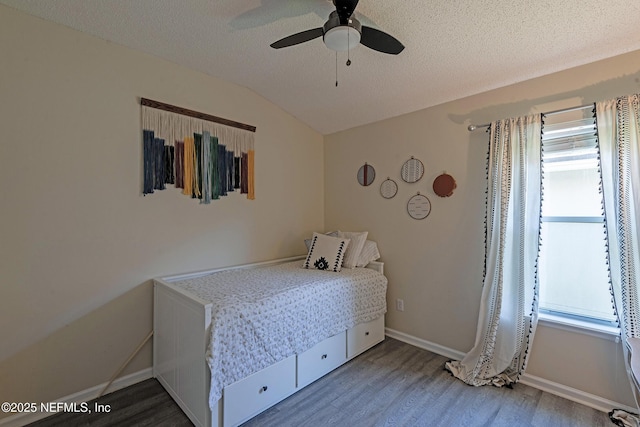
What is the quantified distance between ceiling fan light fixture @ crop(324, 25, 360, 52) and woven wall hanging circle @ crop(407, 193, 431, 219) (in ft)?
5.76

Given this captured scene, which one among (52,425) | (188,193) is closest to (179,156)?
(188,193)

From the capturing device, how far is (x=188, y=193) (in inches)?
101

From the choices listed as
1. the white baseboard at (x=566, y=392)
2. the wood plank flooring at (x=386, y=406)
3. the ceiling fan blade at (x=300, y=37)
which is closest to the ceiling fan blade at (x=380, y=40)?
the ceiling fan blade at (x=300, y=37)

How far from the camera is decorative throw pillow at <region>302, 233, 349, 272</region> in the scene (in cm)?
286

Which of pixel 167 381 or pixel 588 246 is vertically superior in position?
pixel 588 246

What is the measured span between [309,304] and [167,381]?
1.20 metres

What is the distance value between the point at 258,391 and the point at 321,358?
23.6 inches

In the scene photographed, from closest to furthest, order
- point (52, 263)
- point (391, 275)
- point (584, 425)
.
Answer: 1. point (584, 425)
2. point (52, 263)
3. point (391, 275)

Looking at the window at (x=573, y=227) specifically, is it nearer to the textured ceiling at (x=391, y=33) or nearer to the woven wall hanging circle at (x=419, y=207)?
the textured ceiling at (x=391, y=33)

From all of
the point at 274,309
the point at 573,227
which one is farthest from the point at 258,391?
the point at 573,227

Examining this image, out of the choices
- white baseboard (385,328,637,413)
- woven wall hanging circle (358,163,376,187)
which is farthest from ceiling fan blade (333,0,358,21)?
white baseboard (385,328,637,413)

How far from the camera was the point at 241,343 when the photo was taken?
1.77m

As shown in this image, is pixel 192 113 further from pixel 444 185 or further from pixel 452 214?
pixel 452 214

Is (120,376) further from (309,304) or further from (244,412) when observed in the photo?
(309,304)
